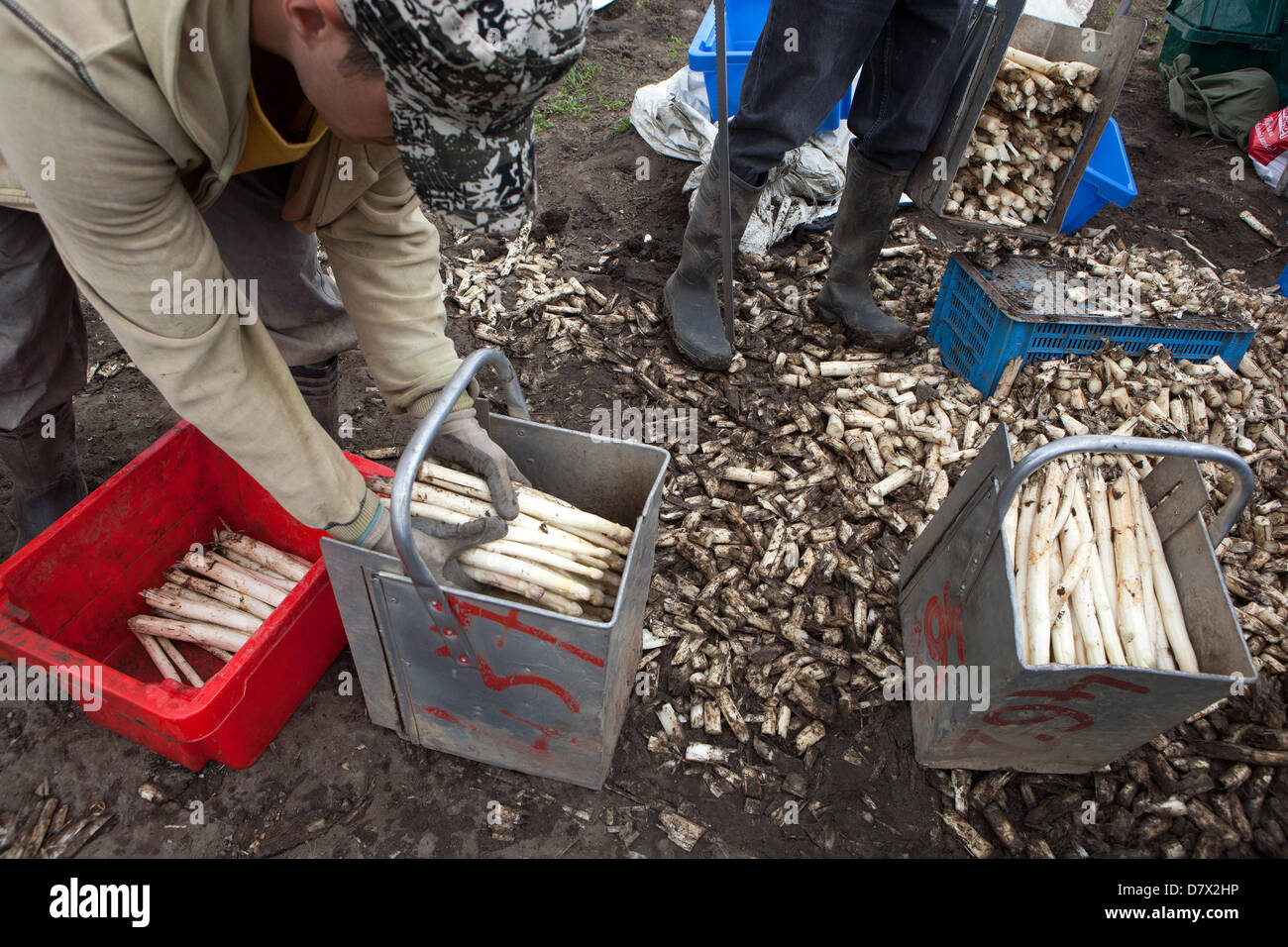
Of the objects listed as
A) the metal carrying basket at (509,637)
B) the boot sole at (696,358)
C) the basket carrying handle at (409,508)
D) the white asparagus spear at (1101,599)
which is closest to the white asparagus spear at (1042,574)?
the white asparagus spear at (1101,599)

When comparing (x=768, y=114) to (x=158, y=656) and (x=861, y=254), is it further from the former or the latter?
(x=158, y=656)

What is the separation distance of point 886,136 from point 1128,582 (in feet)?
9.55

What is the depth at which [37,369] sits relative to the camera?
10.2 feet

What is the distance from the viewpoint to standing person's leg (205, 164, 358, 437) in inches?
113

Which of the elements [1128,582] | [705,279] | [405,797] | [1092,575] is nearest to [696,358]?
[705,279]

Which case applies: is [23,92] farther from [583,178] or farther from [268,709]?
[583,178]

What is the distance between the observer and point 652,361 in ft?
16.8

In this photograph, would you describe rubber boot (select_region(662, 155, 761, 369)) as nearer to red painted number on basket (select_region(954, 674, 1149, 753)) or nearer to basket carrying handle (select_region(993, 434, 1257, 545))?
basket carrying handle (select_region(993, 434, 1257, 545))

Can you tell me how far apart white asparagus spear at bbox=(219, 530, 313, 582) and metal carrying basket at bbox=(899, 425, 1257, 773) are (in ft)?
9.71

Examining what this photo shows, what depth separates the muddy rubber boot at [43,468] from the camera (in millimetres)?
3369

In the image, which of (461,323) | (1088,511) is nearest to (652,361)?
(461,323)

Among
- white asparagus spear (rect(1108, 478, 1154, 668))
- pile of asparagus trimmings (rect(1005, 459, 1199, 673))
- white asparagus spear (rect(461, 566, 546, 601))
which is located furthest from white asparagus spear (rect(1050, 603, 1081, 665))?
white asparagus spear (rect(461, 566, 546, 601))

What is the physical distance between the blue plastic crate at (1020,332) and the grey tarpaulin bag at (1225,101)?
4.73 meters

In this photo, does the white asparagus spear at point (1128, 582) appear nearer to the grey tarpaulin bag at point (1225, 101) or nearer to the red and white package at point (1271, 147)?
the red and white package at point (1271, 147)
